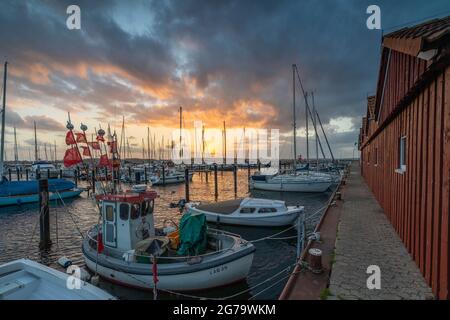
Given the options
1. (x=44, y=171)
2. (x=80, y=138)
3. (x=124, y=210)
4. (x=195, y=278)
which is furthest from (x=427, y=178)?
(x=44, y=171)

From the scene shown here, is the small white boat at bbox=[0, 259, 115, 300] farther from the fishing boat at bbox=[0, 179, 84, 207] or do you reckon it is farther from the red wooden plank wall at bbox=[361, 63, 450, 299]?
the fishing boat at bbox=[0, 179, 84, 207]

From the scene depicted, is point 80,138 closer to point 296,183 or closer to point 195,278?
point 195,278

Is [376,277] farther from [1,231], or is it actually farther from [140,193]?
[1,231]

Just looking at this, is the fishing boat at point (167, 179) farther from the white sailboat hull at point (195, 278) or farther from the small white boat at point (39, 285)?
the small white boat at point (39, 285)

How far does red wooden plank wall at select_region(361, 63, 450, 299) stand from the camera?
4.84 m

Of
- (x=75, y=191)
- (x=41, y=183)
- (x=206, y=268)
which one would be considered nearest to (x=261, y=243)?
(x=206, y=268)

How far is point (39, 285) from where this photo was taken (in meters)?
6.82

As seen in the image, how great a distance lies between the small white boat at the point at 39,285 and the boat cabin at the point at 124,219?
313 cm

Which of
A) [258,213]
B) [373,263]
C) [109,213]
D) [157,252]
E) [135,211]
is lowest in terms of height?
[258,213]

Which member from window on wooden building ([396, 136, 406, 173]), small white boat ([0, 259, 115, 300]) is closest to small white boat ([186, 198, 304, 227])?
window on wooden building ([396, 136, 406, 173])

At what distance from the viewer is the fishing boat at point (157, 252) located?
8.83 metres

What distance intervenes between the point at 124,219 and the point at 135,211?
52 centimetres

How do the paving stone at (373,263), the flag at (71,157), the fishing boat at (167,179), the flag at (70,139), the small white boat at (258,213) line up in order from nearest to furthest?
the paving stone at (373,263), the flag at (71,157), the flag at (70,139), the small white boat at (258,213), the fishing boat at (167,179)

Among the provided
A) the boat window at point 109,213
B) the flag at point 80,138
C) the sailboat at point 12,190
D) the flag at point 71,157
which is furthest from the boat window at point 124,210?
the sailboat at point 12,190
